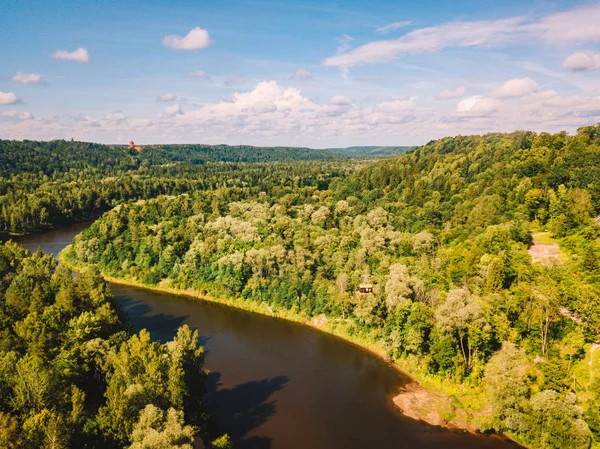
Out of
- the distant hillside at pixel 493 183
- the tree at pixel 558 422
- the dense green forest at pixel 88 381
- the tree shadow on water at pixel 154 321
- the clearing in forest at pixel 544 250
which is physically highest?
the distant hillside at pixel 493 183

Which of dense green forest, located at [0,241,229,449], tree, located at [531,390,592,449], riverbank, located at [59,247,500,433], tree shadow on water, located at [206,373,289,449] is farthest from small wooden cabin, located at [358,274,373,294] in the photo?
dense green forest, located at [0,241,229,449]

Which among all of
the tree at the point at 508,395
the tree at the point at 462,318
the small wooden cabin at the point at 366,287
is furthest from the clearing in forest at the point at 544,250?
the small wooden cabin at the point at 366,287

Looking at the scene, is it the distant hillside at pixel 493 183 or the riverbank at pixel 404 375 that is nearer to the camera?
the riverbank at pixel 404 375

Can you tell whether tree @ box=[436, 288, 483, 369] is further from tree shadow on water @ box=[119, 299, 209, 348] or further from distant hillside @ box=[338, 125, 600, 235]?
tree shadow on water @ box=[119, 299, 209, 348]

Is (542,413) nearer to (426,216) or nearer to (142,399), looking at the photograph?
(142,399)

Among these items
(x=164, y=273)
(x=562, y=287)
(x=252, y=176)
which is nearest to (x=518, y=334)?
(x=562, y=287)

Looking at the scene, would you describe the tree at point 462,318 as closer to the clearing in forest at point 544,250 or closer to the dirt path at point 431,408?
the dirt path at point 431,408

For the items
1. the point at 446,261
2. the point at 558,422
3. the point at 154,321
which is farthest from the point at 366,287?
the point at 154,321
